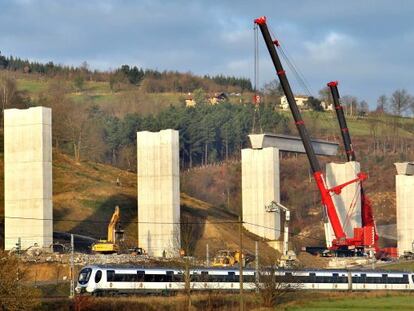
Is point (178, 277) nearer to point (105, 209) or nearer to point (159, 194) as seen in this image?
point (159, 194)

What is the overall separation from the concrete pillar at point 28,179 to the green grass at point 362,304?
25.0 metres

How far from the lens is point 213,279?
76625 millimetres

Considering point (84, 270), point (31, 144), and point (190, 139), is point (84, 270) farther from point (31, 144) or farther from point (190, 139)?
point (190, 139)

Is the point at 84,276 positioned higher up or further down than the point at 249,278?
higher up

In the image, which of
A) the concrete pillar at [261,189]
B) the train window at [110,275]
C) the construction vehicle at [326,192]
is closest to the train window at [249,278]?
the train window at [110,275]

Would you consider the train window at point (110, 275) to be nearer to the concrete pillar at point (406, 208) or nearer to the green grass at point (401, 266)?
the green grass at point (401, 266)

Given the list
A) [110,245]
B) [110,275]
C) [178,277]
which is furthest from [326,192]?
[110,275]

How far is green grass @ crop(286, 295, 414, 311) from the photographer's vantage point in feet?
222

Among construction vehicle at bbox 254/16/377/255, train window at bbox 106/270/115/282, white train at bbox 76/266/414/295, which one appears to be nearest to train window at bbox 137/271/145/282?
white train at bbox 76/266/414/295

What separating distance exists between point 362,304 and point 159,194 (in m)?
32.6

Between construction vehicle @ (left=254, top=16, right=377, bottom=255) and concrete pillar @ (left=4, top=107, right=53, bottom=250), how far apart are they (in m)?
30.4

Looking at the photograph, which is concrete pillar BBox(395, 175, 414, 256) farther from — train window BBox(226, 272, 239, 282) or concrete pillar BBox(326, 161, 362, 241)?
train window BBox(226, 272, 239, 282)

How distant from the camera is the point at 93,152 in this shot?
162 metres

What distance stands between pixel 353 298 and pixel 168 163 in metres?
28.5
